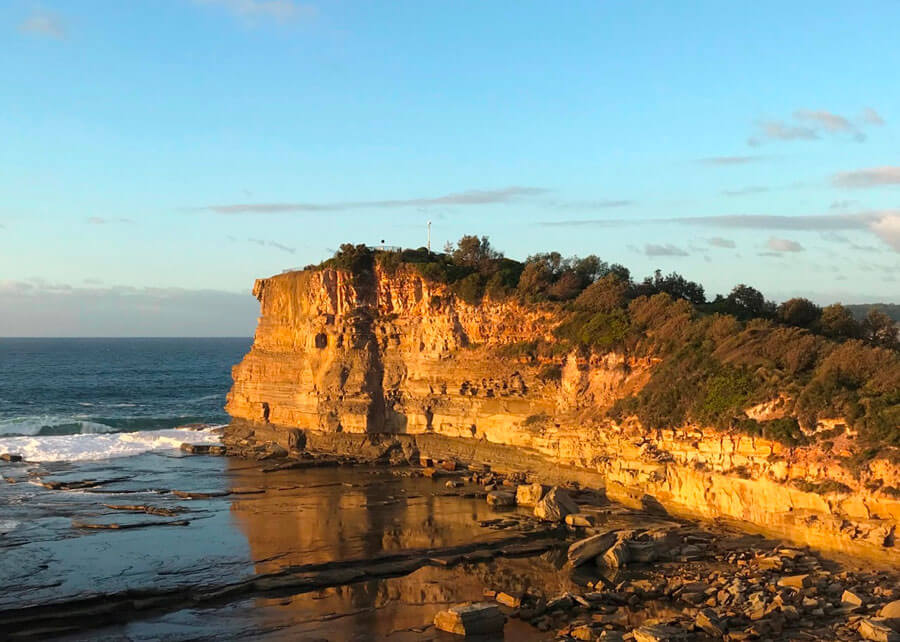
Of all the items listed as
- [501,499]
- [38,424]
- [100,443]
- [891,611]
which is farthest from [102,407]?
[891,611]

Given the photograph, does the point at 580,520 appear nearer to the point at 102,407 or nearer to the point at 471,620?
the point at 471,620

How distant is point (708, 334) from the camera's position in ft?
110

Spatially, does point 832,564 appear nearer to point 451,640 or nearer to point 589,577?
point 589,577

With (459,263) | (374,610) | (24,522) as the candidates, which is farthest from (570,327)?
(24,522)

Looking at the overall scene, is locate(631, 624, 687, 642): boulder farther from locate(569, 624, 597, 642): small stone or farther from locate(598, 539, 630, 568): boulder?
locate(598, 539, 630, 568): boulder

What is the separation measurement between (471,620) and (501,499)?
13090 millimetres

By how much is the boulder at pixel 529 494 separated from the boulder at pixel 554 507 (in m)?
1.46

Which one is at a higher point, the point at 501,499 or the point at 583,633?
the point at 501,499

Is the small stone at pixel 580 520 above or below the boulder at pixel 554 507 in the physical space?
below

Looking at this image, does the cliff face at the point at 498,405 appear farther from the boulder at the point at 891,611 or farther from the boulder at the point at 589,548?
the boulder at the point at 589,548

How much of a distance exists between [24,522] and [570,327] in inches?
938

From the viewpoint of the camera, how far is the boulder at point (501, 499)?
1280 inches

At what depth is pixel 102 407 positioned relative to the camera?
2830 inches

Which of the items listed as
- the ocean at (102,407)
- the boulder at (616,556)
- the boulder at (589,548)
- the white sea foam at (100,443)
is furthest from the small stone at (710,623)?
the ocean at (102,407)
